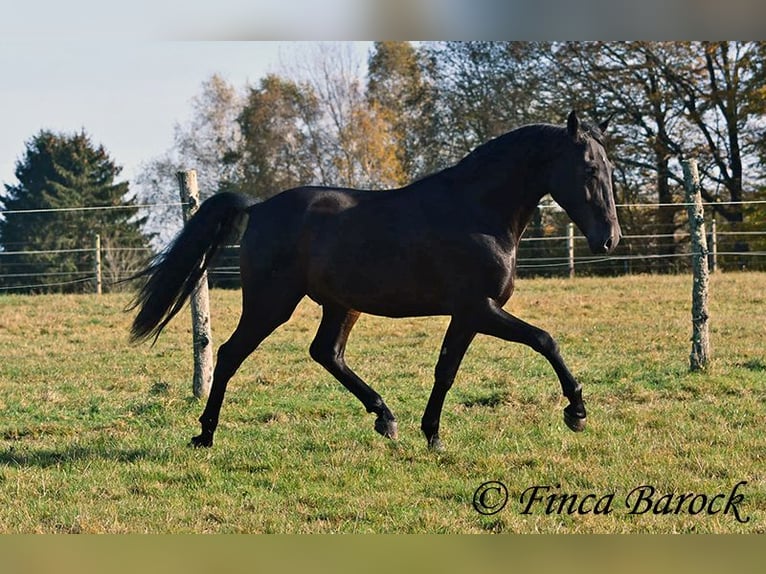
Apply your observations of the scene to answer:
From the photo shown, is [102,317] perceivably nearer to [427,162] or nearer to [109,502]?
[109,502]

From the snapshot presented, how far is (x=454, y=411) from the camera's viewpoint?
22.9 feet

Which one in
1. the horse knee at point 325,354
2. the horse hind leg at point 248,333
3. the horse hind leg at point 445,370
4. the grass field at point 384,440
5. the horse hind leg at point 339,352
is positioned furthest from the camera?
the horse knee at point 325,354

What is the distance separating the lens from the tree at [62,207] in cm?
2470

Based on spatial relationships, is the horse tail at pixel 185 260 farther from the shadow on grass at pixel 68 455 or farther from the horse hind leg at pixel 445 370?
the horse hind leg at pixel 445 370

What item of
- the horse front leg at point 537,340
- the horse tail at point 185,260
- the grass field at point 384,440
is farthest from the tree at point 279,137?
the horse front leg at point 537,340

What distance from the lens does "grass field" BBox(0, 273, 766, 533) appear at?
4289mm

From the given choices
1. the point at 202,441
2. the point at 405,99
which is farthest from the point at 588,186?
the point at 405,99

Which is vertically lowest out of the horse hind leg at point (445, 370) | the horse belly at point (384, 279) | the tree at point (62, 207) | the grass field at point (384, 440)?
the grass field at point (384, 440)

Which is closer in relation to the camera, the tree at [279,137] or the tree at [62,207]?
the tree at [62,207]

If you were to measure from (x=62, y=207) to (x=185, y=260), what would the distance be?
2365 centimetres

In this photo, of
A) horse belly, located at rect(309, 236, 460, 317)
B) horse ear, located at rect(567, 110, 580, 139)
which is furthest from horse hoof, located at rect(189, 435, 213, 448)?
horse ear, located at rect(567, 110, 580, 139)

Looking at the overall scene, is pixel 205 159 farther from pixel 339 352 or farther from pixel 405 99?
pixel 339 352

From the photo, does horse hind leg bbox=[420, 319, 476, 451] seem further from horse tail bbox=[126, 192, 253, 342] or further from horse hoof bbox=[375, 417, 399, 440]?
horse tail bbox=[126, 192, 253, 342]

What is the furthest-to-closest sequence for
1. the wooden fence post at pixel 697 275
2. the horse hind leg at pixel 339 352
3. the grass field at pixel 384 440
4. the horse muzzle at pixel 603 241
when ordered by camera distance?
1. the wooden fence post at pixel 697 275
2. the horse hind leg at pixel 339 352
3. the horse muzzle at pixel 603 241
4. the grass field at pixel 384 440
